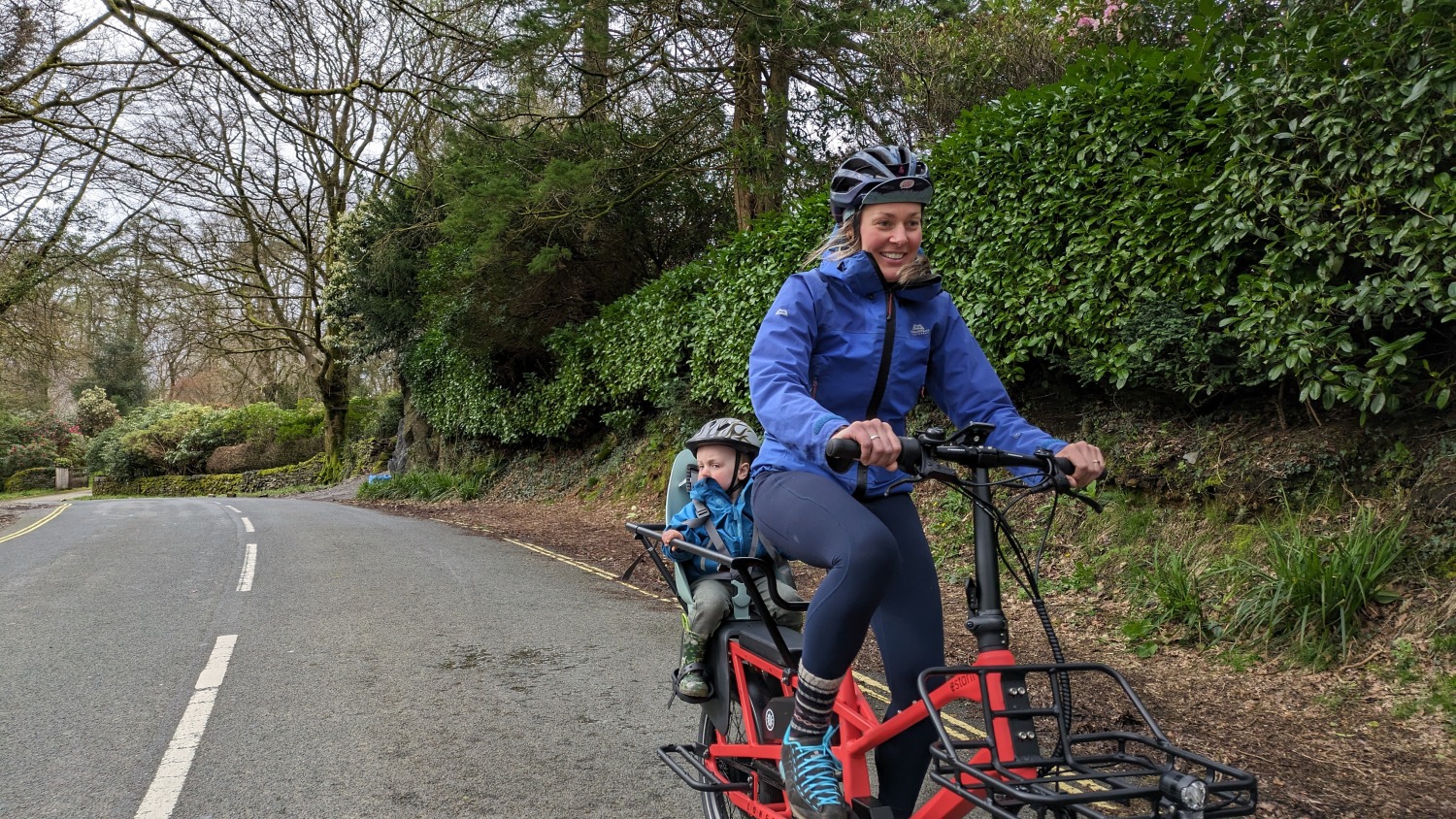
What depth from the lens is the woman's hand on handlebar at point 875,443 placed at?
6.73ft

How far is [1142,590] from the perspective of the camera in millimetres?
6254

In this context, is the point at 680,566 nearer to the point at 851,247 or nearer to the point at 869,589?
the point at 869,589

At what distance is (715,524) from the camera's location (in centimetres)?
363

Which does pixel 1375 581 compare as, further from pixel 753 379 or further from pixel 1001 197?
pixel 753 379

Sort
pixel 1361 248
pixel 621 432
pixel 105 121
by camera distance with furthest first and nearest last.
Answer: pixel 621 432
pixel 105 121
pixel 1361 248

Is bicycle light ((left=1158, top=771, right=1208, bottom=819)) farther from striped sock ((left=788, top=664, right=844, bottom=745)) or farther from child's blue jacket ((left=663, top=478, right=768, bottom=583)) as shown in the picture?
child's blue jacket ((left=663, top=478, right=768, bottom=583))

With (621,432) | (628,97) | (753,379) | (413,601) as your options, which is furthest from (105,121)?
(753,379)

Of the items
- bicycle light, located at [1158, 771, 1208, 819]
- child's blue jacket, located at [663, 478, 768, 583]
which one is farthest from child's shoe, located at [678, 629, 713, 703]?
bicycle light, located at [1158, 771, 1208, 819]

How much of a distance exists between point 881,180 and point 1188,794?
1.68 metres

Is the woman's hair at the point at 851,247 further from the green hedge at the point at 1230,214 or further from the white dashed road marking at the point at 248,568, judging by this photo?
the white dashed road marking at the point at 248,568

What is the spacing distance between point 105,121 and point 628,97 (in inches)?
324

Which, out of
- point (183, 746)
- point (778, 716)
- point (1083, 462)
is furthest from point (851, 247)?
point (183, 746)

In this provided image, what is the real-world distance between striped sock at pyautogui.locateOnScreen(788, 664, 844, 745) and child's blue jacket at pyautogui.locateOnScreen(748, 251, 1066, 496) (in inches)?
21.5

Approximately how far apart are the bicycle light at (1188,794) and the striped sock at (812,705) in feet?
3.37
